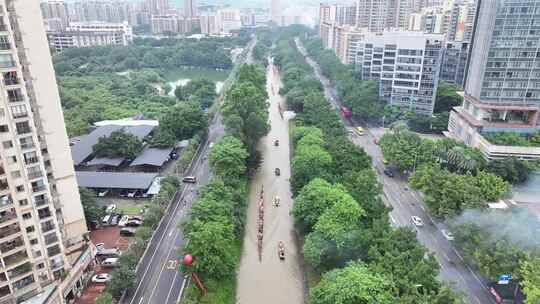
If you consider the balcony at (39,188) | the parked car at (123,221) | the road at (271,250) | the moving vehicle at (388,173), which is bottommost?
the road at (271,250)

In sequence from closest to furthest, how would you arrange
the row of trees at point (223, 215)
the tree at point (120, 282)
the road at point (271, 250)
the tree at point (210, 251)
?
1. the tree at point (120, 282)
2. the tree at point (210, 251)
3. the row of trees at point (223, 215)
4. the road at point (271, 250)

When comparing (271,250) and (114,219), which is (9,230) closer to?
(114,219)

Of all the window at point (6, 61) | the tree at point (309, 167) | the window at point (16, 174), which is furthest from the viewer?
the tree at point (309, 167)

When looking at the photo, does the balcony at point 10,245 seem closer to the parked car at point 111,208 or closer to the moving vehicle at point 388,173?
the parked car at point 111,208

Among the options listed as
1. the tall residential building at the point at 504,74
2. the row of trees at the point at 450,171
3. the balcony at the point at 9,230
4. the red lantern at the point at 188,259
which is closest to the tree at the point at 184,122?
the row of trees at the point at 450,171

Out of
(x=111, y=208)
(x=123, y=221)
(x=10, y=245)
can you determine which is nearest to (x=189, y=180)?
(x=111, y=208)

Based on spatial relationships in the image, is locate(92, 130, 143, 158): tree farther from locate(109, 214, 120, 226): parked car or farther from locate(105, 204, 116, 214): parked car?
locate(109, 214, 120, 226): parked car

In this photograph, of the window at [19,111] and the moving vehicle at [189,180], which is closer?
the window at [19,111]

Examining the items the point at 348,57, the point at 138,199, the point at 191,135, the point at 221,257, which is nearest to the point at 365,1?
the point at 348,57
